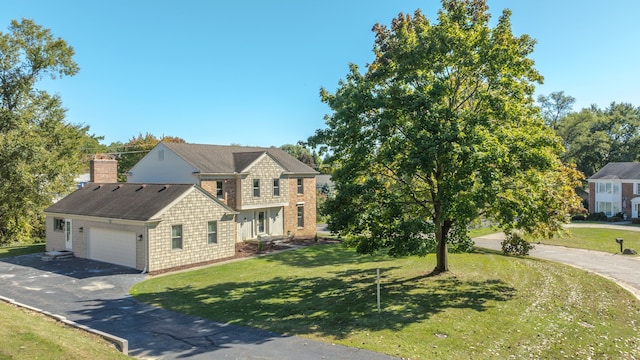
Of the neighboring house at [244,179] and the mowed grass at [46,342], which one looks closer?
the mowed grass at [46,342]

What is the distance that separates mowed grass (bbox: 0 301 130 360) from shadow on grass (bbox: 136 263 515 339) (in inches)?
170

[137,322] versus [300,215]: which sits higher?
[300,215]

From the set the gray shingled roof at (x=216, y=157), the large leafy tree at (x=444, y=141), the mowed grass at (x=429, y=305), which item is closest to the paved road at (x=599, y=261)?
the mowed grass at (x=429, y=305)

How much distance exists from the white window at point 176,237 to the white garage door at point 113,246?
202 centimetres

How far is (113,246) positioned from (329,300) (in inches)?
589

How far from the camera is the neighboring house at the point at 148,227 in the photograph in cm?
2334

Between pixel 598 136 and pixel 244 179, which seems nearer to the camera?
pixel 244 179

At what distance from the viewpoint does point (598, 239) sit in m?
34.4

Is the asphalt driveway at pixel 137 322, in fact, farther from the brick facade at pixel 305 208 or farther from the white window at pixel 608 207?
the white window at pixel 608 207

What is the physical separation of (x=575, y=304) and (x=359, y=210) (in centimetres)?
872

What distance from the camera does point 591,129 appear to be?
70.8 metres

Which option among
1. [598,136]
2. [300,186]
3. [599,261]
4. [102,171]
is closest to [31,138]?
[102,171]

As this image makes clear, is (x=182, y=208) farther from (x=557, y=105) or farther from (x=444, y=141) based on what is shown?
(x=557, y=105)

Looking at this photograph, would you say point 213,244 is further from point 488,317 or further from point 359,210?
point 488,317
